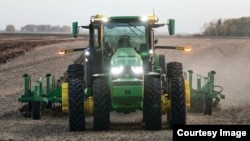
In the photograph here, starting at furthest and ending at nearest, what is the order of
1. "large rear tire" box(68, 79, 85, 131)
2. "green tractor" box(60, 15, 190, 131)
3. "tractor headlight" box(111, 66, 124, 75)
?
1. "large rear tire" box(68, 79, 85, 131)
2. "tractor headlight" box(111, 66, 124, 75)
3. "green tractor" box(60, 15, 190, 131)

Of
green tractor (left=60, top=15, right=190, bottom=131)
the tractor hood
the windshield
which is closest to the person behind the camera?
green tractor (left=60, top=15, right=190, bottom=131)

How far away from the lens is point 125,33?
46.5 ft

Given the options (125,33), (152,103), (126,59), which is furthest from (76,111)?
(125,33)

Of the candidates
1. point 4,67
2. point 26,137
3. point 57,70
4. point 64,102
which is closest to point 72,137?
point 26,137

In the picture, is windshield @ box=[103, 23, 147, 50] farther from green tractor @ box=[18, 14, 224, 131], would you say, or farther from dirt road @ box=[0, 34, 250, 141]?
dirt road @ box=[0, 34, 250, 141]

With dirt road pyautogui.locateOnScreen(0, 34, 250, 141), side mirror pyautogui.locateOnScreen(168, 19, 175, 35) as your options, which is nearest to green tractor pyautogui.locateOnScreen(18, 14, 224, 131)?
side mirror pyautogui.locateOnScreen(168, 19, 175, 35)

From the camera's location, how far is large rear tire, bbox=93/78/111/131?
12.5 metres

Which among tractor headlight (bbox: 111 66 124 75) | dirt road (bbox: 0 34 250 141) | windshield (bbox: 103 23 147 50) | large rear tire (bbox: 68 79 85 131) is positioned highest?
windshield (bbox: 103 23 147 50)

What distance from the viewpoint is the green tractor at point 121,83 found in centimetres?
1250

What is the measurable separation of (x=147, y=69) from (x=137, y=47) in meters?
0.62

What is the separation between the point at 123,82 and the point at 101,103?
0.67 m

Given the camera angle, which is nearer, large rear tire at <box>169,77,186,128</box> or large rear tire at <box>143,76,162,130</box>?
large rear tire at <box>143,76,162,130</box>

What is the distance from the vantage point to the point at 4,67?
3325 centimetres

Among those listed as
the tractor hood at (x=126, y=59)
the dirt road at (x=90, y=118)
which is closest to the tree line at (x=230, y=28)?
the dirt road at (x=90, y=118)
